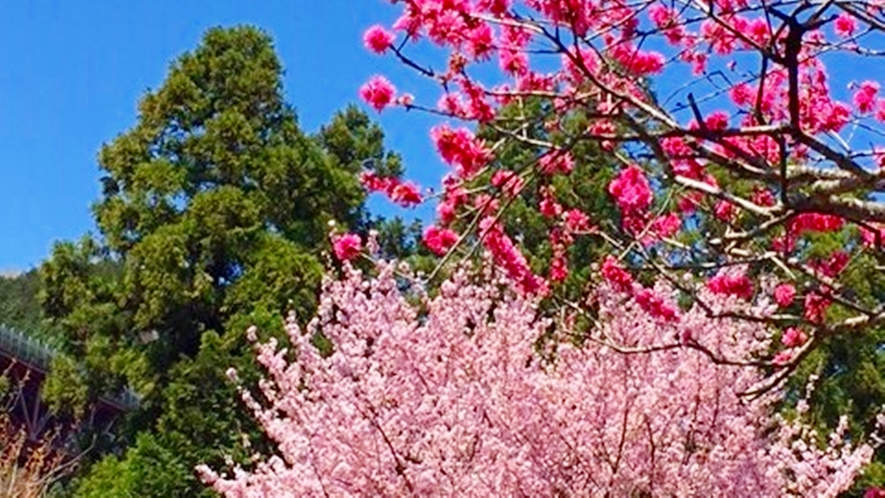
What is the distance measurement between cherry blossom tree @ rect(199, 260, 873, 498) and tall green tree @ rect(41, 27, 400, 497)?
8.34 m

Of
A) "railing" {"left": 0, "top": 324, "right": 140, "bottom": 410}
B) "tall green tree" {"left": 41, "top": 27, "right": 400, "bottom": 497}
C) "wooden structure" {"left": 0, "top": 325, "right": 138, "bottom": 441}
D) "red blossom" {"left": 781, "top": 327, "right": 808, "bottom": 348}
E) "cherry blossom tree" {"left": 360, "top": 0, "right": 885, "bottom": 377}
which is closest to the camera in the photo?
"cherry blossom tree" {"left": 360, "top": 0, "right": 885, "bottom": 377}

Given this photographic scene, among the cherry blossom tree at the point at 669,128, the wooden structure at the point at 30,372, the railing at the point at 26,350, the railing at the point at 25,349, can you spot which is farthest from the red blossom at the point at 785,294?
the railing at the point at 25,349

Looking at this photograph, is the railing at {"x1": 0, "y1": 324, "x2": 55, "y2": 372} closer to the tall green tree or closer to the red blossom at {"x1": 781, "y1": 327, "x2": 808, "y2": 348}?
the tall green tree

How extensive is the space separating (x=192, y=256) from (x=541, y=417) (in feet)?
36.1

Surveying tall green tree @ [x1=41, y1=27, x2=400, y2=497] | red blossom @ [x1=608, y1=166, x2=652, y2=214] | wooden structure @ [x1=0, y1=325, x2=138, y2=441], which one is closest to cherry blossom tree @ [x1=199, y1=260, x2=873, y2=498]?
red blossom @ [x1=608, y1=166, x2=652, y2=214]

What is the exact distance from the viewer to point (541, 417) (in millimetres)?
6180

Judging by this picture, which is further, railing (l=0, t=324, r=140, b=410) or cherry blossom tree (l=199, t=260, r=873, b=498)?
railing (l=0, t=324, r=140, b=410)

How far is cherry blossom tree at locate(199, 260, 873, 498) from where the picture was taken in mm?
6020

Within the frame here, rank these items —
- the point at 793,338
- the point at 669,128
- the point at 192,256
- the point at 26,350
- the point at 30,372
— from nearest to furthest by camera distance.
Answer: the point at 669,128 → the point at 793,338 → the point at 192,256 → the point at 30,372 → the point at 26,350

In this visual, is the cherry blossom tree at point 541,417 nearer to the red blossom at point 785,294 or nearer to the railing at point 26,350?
the red blossom at point 785,294

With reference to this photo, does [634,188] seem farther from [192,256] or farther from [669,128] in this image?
[192,256]

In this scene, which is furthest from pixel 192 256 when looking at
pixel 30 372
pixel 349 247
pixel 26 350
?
pixel 349 247

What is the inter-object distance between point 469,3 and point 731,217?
2023 mm

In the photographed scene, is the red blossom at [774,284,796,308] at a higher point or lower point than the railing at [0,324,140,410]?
lower
